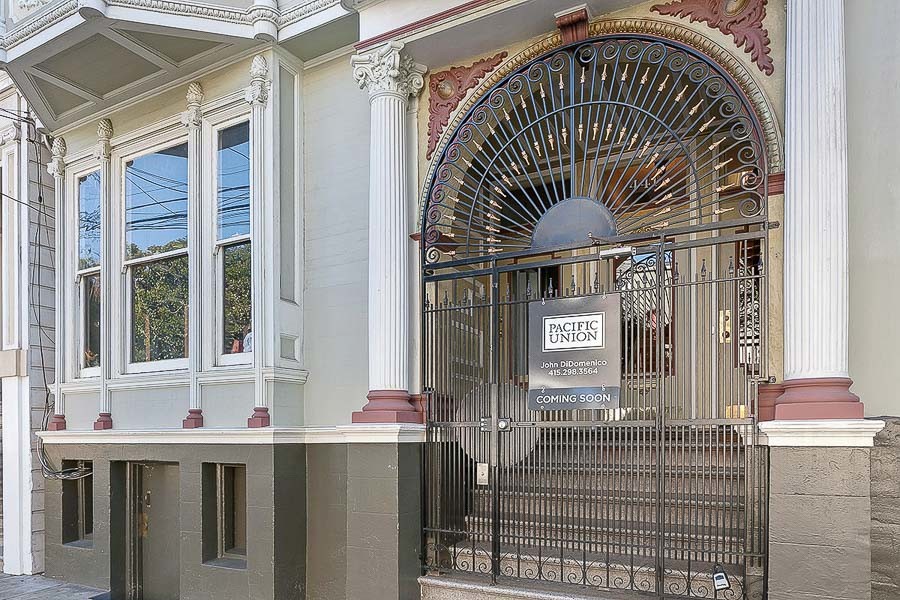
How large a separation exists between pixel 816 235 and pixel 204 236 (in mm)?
5730

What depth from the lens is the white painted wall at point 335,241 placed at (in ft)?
21.0

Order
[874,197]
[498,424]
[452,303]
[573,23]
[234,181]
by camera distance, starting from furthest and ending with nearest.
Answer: [234,181], [452,303], [498,424], [573,23], [874,197]

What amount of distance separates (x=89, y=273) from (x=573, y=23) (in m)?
6.56

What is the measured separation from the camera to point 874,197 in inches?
176

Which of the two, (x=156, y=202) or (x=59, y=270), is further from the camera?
(x=59, y=270)

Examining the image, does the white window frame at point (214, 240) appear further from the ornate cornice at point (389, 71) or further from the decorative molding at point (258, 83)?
the ornate cornice at point (389, 71)

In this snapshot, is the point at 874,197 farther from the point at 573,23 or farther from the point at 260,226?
the point at 260,226

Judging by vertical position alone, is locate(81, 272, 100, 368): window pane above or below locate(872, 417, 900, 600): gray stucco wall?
above

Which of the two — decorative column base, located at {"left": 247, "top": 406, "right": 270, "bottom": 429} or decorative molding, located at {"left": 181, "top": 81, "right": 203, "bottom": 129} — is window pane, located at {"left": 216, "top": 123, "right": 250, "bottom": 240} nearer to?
decorative molding, located at {"left": 181, "top": 81, "right": 203, "bottom": 129}

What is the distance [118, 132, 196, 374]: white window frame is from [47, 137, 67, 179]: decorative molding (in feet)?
3.54

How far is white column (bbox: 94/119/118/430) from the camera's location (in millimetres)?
7676

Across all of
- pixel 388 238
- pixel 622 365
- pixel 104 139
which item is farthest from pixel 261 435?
pixel 104 139

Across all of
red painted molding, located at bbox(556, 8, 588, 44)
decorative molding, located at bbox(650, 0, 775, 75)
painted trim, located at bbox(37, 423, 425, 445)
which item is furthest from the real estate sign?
red painted molding, located at bbox(556, 8, 588, 44)

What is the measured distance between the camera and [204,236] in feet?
22.9
